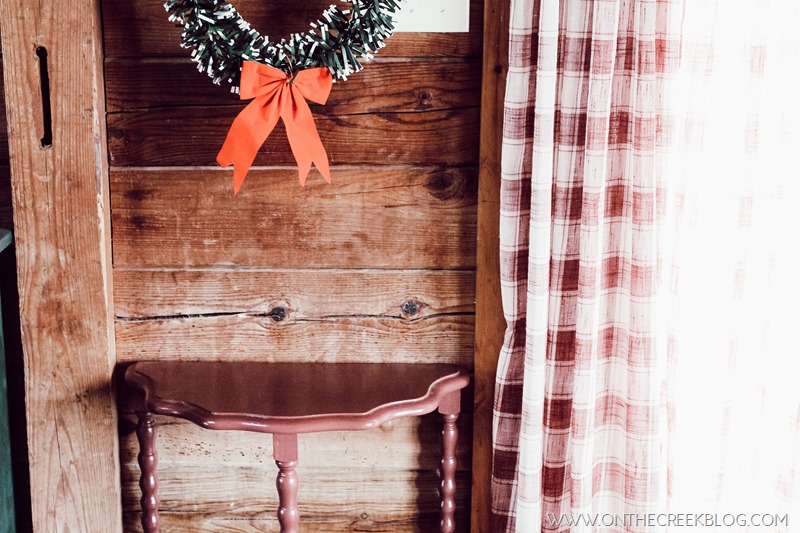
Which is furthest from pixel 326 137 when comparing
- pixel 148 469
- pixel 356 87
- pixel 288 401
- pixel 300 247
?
pixel 148 469

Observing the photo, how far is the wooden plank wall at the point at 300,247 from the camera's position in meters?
1.39

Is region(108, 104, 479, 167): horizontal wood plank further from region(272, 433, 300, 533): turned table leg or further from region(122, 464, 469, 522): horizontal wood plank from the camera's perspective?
region(122, 464, 469, 522): horizontal wood plank

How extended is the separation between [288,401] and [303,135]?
0.47 m

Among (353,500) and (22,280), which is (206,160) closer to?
(22,280)

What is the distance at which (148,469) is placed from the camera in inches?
56.4

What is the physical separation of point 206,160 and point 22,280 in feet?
1.37

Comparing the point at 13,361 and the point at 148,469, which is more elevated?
the point at 13,361

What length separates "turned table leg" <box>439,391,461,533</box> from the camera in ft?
4.66

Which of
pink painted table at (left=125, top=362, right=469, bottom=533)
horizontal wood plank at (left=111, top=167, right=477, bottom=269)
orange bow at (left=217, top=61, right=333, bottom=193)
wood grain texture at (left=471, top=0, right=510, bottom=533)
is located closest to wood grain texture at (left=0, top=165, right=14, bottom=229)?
horizontal wood plank at (left=111, top=167, right=477, bottom=269)

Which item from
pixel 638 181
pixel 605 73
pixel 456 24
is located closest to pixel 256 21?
pixel 456 24

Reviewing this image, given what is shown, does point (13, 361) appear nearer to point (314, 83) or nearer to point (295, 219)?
point (295, 219)

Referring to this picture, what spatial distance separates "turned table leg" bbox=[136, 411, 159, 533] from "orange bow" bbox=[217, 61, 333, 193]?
0.51 metres

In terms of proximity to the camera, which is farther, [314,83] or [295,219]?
[295,219]

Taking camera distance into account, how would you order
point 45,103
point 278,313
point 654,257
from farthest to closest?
1. point 278,313
2. point 45,103
3. point 654,257
